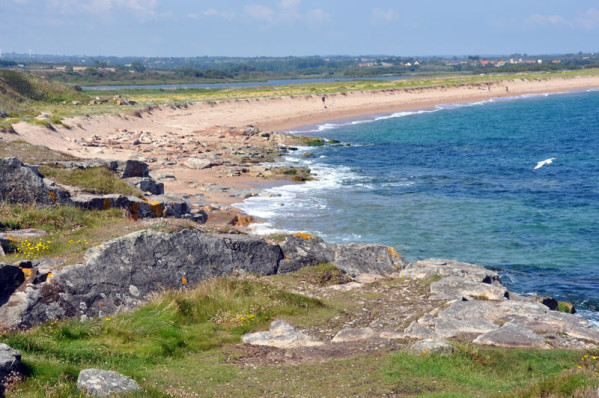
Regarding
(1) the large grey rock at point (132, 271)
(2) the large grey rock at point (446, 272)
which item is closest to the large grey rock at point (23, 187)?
(1) the large grey rock at point (132, 271)

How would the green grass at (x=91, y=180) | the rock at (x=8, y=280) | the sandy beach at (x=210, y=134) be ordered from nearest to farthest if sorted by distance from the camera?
the rock at (x=8, y=280)
the green grass at (x=91, y=180)
the sandy beach at (x=210, y=134)

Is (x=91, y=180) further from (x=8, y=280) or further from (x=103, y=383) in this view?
(x=103, y=383)

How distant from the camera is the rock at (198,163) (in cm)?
3510

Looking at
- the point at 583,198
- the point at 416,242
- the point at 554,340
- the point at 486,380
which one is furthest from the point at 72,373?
the point at 583,198

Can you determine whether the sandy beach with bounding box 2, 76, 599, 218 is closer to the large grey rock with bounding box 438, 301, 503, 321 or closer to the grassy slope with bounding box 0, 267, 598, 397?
the grassy slope with bounding box 0, 267, 598, 397

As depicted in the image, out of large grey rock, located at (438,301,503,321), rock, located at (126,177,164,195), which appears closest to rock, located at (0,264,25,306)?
large grey rock, located at (438,301,503,321)

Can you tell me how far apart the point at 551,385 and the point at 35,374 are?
21.1ft

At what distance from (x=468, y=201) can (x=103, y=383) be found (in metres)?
25.3

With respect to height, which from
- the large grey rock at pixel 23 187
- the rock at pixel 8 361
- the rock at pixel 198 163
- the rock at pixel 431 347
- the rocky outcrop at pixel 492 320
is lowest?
the rock at pixel 198 163

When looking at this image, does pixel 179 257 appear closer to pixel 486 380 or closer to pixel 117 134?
pixel 486 380

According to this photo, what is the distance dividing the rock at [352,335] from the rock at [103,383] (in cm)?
420

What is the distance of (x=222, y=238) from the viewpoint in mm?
13109

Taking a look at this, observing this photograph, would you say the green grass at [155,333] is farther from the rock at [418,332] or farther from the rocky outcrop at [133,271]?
the rock at [418,332]

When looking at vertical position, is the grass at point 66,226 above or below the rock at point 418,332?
above
